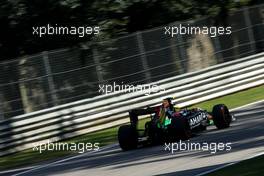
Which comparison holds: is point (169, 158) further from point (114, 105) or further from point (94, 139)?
point (114, 105)

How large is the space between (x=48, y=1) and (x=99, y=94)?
4298 millimetres

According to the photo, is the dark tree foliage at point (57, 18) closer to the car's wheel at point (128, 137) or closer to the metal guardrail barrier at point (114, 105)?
the metal guardrail barrier at point (114, 105)

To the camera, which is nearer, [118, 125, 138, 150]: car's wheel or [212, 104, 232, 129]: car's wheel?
[118, 125, 138, 150]: car's wheel

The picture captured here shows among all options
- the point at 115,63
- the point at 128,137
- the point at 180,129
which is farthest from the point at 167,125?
the point at 115,63

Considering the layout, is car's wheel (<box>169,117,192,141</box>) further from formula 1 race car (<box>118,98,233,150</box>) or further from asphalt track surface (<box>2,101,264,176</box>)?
asphalt track surface (<box>2,101,264,176</box>)

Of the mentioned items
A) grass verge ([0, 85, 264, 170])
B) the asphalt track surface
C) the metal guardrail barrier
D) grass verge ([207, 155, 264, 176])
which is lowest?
grass verge ([207, 155, 264, 176])

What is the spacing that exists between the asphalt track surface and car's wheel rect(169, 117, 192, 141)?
0.61 ft

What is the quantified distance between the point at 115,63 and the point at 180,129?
693 cm

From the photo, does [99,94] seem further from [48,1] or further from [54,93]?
[48,1]

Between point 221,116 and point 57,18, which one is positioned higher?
point 57,18

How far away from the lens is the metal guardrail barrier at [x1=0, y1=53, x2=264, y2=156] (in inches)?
707

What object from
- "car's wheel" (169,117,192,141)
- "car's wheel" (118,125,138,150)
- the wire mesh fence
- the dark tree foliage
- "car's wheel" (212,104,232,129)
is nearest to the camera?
"car's wheel" (169,117,192,141)

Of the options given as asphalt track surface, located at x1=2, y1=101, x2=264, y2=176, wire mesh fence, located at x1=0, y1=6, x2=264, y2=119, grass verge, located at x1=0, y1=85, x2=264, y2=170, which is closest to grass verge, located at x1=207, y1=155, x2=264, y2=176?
asphalt track surface, located at x1=2, y1=101, x2=264, y2=176

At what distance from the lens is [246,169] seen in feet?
33.6
